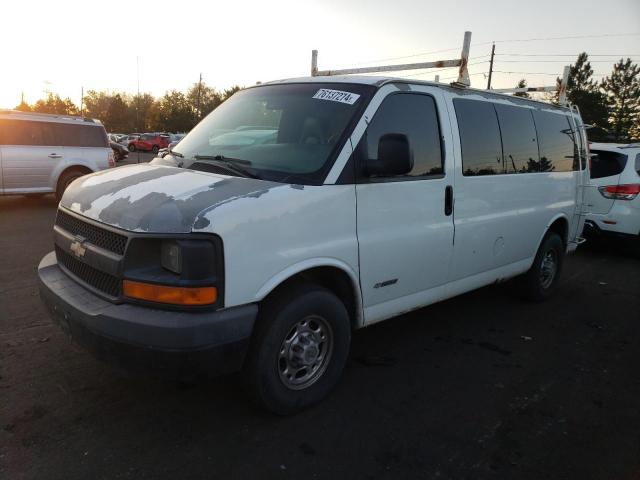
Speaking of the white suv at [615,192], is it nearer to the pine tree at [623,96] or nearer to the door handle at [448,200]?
the door handle at [448,200]

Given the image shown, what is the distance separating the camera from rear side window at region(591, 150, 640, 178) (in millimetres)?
7848

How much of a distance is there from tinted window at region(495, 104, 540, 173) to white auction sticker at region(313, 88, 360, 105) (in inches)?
70.0

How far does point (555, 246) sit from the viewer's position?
5609 millimetres

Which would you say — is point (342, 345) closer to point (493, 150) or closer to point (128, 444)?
point (128, 444)

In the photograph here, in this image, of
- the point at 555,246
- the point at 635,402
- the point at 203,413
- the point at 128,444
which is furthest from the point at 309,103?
the point at 555,246

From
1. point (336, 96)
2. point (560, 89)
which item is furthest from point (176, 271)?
point (560, 89)

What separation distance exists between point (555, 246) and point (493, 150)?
1957 millimetres

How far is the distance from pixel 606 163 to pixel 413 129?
6013 mm

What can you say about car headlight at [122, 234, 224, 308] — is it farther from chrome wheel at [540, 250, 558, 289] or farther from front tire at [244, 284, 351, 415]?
chrome wheel at [540, 250, 558, 289]

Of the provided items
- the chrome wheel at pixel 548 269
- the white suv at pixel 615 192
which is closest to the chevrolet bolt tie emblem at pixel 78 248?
the chrome wheel at pixel 548 269

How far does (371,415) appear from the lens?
312cm

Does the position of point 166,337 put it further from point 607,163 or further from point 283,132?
point 607,163

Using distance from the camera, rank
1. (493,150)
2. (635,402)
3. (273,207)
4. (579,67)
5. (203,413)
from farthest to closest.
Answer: (579,67)
(493,150)
(635,402)
(203,413)
(273,207)

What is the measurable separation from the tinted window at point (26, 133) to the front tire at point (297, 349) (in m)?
9.57
